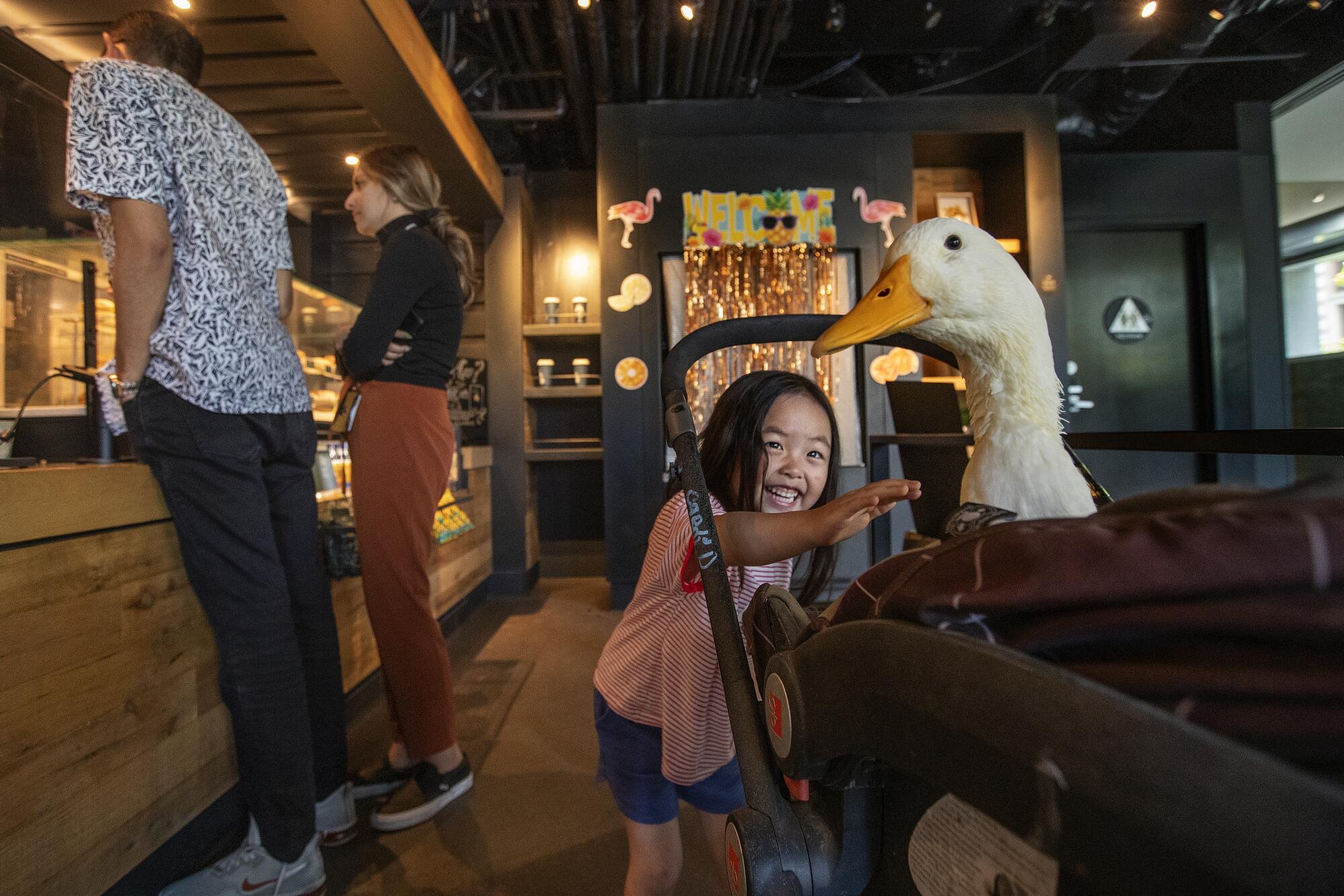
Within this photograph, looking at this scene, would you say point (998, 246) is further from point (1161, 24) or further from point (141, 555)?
point (1161, 24)

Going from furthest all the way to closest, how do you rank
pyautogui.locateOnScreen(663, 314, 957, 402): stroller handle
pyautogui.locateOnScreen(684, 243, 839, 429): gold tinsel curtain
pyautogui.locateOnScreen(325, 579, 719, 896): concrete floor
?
pyautogui.locateOnScreen(684, 243, 839, 429): gold tinsel curtain < pyautogui.locateOnScreen(325, 579, 719, 896): concrete floor < pyautogui.locateOnScreen(663, 314, 957, 402): stroller handle

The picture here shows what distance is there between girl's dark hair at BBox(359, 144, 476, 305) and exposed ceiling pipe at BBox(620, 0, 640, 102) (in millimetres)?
1944

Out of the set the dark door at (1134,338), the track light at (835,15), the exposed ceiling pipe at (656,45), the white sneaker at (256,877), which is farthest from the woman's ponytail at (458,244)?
the dark door at (1134,338)

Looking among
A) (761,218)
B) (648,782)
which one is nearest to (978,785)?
(648,782)

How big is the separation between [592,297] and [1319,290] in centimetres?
538

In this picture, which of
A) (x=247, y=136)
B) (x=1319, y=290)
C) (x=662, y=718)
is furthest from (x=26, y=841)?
(x=1319, y=290)

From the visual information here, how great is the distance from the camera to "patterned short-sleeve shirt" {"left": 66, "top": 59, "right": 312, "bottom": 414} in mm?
1083

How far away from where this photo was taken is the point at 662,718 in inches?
37.9

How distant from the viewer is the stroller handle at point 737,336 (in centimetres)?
83

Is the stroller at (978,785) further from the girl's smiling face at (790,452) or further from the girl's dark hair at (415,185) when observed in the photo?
the girl's dark hair at (415,185)

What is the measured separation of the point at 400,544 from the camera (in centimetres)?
154

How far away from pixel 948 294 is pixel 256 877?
1561 millimetres

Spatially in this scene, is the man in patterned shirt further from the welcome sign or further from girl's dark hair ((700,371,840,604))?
the welcome sign

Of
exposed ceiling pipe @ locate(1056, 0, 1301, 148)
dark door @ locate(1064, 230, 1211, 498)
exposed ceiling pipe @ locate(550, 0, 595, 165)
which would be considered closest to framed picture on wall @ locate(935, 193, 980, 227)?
exposed ceiling pipe @ locate(1056, 0, 1301, 148)
